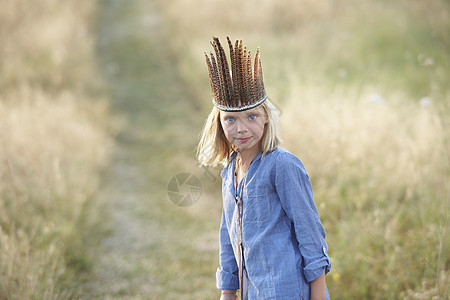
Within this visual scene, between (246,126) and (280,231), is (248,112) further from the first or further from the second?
(280,231)

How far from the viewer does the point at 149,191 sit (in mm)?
4598

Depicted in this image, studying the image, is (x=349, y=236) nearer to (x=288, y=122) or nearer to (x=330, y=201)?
(x=330, y=201)

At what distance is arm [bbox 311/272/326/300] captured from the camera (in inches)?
54.9

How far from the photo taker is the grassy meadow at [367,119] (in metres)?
2.61

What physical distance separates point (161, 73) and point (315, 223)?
23.1 feet

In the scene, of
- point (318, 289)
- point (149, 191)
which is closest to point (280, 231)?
point (318, 289)

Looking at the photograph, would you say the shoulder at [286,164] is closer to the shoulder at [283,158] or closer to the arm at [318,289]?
the shoulder at [283,158]

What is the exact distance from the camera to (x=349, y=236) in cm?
286

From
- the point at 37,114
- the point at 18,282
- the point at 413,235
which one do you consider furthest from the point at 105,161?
the point at 413,235

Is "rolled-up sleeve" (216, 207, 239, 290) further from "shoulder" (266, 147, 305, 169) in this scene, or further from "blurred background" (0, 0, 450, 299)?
"blurred background" (0, 0, 450, 299)

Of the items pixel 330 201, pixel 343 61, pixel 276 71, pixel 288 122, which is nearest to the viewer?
pixel 330 201

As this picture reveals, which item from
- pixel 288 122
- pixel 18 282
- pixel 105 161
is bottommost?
pixel 18 282

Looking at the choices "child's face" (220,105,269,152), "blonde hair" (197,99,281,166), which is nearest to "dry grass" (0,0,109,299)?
"blonde hair" (197,99,281,166)

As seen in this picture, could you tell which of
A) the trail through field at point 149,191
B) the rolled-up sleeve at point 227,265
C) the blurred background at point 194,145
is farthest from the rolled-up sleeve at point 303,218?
the trail through field at point 149,191
